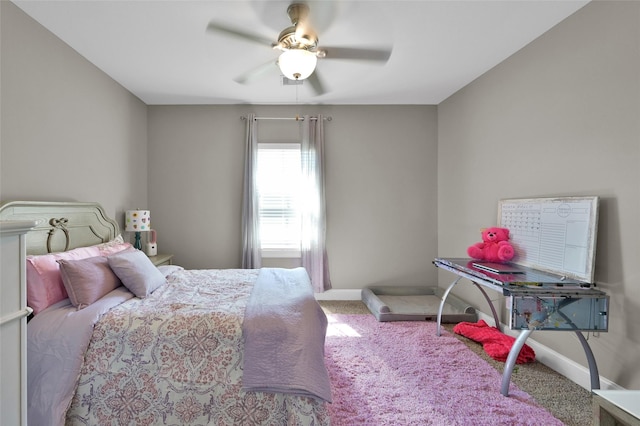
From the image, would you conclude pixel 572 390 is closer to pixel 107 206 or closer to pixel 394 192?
pixel 394 192

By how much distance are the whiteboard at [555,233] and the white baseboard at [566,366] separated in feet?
2.02

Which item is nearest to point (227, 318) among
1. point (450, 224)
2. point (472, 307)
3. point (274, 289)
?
point (274, 289)

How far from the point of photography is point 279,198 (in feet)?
13.3

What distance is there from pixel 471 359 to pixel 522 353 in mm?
429

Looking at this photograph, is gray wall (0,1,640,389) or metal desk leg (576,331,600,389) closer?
metal desk leg (576,331,600,389)

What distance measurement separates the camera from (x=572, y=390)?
2074 mm

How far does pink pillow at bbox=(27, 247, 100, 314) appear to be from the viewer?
178cm

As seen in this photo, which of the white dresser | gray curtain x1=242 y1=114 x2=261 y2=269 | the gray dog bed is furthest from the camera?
gray curtain x1=242 y1=114 x2=261 y2=269

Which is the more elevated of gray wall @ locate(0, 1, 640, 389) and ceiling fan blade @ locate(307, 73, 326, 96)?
ceiling fan blade @ locate(307, 73, 326, 96)

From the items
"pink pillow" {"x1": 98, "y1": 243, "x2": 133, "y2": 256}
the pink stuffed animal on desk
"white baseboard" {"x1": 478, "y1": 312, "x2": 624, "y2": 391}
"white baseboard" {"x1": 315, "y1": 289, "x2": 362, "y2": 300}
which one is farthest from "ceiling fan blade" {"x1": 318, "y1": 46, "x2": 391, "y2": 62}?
"white baseboard" {"x1": 315, "y1": 289, "x2": 362, "y2": 300}

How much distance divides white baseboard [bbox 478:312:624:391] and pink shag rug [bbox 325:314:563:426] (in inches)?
18.9

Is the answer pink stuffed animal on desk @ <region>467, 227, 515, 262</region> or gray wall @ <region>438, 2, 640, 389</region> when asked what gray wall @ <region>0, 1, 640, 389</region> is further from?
pink stuffed animal on desk @ <region>467, 227, 515, 262</region>

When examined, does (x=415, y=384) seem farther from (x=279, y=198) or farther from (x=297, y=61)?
(x=279, y=198)

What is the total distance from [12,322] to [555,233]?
3101mm
